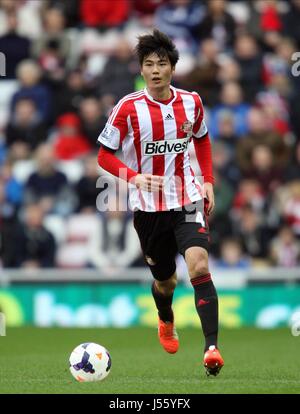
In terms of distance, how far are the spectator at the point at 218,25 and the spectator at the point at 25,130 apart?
2.81 meters

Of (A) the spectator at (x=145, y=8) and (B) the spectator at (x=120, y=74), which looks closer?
(B) the spectator at (x=120, y=74)

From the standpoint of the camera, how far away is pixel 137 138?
8.34 metres

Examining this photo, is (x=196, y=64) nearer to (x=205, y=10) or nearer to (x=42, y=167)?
(x=205, y=10)

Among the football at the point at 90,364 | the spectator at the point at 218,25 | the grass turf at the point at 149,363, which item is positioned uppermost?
the spectator at the point at 218,25

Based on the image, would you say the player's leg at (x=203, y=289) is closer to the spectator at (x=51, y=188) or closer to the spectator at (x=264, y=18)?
the spectator at (x=51, y=188)

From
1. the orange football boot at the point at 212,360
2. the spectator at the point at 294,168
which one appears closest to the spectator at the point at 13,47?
the spectator at the point at 294,168

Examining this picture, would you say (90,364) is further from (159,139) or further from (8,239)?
(8,239)

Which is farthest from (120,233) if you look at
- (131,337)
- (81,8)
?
(81,8)

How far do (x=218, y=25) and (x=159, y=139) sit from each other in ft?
29.5

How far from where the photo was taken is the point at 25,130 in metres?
16.5

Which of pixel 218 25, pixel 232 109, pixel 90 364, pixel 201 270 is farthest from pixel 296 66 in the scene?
pixel 90 364

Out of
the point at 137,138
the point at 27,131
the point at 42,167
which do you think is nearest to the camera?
the point at 137,138

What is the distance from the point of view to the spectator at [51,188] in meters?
15.4
